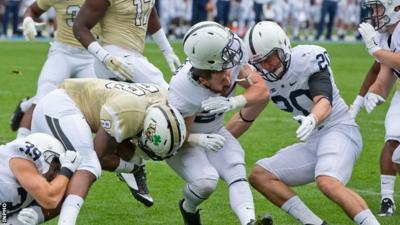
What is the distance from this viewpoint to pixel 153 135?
5754 mm

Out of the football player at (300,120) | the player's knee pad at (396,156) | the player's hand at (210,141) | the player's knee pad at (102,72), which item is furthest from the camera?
the player's knee pad at (102,72)

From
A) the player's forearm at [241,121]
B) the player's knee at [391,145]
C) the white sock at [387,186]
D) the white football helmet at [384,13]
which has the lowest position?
the white sock at [387,186]

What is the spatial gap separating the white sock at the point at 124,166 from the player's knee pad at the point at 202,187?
67 centimetres

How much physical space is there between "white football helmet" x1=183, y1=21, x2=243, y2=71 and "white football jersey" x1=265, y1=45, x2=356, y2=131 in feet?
1.46

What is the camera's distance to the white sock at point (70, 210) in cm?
558

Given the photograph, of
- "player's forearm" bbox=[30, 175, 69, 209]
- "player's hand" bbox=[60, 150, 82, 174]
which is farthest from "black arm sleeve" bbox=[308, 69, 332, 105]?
"player's forearm" bbox=[30, 175, 69, 209]

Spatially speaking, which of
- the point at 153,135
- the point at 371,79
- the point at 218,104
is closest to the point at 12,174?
the point at 153,135

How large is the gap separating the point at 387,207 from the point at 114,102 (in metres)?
2.37

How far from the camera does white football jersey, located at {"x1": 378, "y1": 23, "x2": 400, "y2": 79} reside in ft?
23.4

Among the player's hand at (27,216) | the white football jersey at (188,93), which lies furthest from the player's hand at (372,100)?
the player's hand at (27,216)

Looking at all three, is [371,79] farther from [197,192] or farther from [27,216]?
[27,216]

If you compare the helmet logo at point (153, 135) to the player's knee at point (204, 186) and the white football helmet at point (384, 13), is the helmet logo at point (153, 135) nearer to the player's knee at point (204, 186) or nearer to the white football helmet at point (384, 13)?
the player's knee at point (204, 186)

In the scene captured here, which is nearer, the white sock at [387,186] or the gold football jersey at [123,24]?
the white sock at [387,186]

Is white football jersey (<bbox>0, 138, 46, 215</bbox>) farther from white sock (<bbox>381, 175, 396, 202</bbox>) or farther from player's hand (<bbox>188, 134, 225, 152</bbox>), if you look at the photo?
white sock (<bbox>381, 175, 396, 202</bbox>)
